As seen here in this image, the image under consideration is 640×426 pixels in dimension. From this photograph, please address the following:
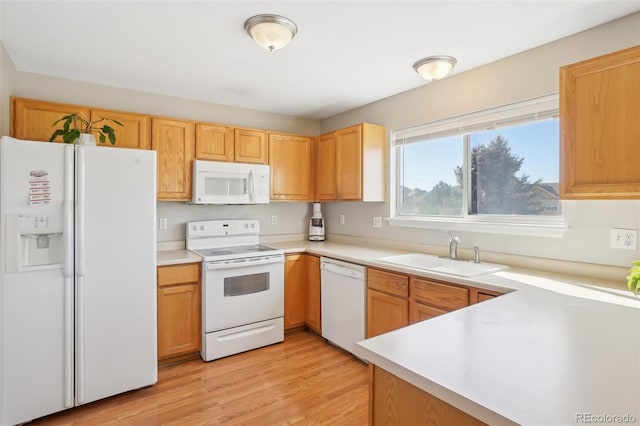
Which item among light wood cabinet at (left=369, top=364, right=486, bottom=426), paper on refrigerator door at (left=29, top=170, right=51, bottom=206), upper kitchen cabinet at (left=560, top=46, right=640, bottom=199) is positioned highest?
upper kitchen cabinet at (left=560, top=46, right=640, bottom=199)

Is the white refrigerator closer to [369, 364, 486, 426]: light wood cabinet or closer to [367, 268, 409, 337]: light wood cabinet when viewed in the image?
[367, 268, 409, 337]: light wood cabinet

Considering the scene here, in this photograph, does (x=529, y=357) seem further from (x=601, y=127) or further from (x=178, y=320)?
(x=178, y=320)

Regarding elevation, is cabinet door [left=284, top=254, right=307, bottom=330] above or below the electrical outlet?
below

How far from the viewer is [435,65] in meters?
2.42

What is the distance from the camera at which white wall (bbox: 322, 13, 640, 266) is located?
1949 mm

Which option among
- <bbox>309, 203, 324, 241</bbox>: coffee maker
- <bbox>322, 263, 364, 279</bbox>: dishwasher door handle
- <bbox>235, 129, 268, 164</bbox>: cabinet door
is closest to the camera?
<bbox>322, 263, 364, 279</bbox>: dishwasher door handle

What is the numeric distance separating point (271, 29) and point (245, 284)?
6.78 ft

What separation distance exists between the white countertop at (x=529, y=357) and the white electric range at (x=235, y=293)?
205 cm

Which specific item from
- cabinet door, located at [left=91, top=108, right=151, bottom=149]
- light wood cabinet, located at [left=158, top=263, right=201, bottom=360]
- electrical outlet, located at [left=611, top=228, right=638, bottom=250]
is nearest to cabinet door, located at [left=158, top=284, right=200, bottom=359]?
light wood cabinet, located at [left=158, top=263, right=201, bottom=360]

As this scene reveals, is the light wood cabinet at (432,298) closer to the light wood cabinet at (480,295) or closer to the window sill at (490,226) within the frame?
the light wood cabinet at (480,295)

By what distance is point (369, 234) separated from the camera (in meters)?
3.62

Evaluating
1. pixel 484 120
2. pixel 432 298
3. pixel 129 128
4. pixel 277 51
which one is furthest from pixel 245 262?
pixel 484 120

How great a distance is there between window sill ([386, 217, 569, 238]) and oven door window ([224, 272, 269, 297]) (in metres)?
1.37

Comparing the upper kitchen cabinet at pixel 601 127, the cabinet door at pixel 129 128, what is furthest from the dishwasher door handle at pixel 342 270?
the cabinet door at pixel 129 128
